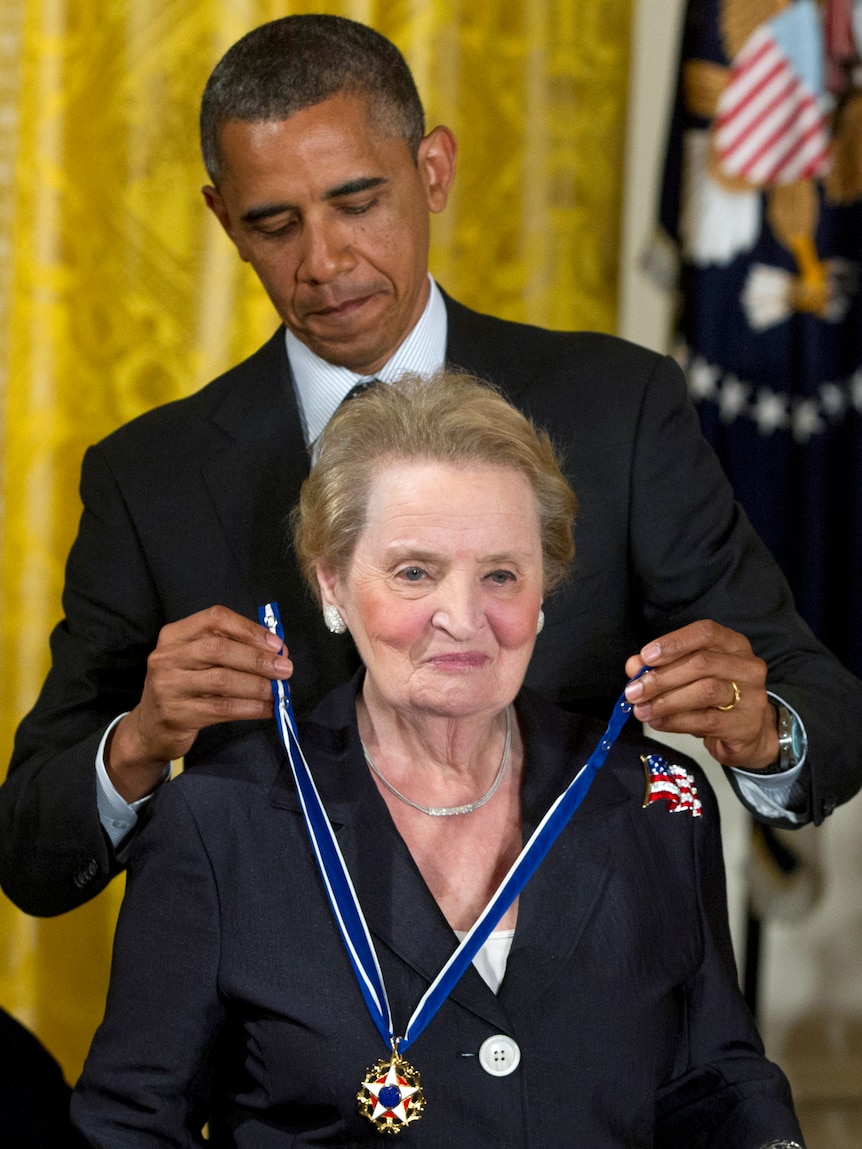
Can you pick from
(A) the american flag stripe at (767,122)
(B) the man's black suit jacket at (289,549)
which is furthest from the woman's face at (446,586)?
(A) the american flag stripe at (767,122)

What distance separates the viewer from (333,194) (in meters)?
2.09

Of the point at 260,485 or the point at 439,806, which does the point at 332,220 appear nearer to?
the point at 260,485

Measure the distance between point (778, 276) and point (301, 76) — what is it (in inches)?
70.2

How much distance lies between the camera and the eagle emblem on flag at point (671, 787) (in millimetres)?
1881

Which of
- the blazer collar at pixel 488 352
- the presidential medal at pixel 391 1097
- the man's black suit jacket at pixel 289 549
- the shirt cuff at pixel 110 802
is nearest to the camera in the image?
the presidential medal at pixel 391 1097

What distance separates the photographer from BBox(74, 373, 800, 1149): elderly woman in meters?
1.67

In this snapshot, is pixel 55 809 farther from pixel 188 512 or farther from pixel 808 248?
pixel 808 248

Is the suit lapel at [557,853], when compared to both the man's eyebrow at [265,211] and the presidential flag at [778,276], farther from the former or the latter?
the presidential flag at [778,276]

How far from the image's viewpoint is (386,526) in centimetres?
177

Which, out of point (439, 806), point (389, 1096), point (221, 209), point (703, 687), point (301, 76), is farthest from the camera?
point (221, 209)

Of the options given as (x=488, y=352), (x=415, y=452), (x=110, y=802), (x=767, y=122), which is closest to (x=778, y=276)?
(x=767, y=122)

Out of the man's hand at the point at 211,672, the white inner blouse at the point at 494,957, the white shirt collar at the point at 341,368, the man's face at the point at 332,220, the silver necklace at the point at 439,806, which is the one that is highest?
the man's face at the point at 332,220

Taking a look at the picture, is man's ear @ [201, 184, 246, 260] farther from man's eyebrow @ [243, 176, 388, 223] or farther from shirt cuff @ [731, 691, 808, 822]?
shirt cuff @ [731, 691, 808, 822]

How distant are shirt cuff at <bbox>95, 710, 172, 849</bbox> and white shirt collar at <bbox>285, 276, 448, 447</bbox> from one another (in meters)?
0.58
